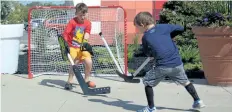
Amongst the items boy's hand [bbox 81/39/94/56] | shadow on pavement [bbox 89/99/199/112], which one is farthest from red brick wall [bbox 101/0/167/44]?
shadow on pavement [bbox 89/99/199/112]

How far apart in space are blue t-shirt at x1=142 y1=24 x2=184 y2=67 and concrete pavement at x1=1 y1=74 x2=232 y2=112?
75 cm

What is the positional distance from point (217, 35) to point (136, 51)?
3.93 m

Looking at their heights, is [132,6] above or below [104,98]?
above

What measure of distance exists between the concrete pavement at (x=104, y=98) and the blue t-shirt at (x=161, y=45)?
752 millimetres

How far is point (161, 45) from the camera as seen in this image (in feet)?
18.4

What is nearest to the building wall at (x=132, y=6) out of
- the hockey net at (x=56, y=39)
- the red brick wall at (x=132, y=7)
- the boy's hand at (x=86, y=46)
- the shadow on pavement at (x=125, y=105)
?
the red brick wall at (x=132, y=7)

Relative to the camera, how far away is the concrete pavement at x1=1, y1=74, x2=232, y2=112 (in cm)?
614

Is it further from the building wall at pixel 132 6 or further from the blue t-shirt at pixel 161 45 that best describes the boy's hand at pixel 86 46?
the building wall at pixel 132 6

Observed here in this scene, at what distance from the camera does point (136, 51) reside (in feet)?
36.2

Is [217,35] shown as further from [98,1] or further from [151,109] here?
[98,1]

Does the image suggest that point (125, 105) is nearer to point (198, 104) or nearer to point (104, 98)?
point (104, 98)

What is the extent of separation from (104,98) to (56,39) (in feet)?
9.29

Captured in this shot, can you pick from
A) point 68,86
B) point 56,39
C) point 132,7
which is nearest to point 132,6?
point 132,7

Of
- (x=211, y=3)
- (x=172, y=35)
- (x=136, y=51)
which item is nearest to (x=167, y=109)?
(x=172, y=35)
